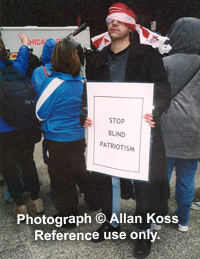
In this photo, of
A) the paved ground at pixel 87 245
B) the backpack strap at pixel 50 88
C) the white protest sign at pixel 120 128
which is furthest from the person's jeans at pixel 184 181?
the backpack strap at pixel 50 88

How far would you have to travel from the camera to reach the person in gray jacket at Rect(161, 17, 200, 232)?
1.75 metres

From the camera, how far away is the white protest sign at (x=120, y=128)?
5.13 ft

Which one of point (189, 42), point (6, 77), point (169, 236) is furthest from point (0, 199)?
point (189, 42)

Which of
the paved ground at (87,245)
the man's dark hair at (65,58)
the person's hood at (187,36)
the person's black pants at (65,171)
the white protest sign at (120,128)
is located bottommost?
the paved ground at (87,245)

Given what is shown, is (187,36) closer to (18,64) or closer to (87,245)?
(18,64)

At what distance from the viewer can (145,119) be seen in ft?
5.08

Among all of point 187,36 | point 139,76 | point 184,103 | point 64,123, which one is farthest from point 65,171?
point 187,36

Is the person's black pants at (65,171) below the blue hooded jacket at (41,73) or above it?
below

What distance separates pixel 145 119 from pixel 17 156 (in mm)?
1423

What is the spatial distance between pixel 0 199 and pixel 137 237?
1.75 m

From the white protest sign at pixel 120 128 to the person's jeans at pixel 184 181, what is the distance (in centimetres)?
52

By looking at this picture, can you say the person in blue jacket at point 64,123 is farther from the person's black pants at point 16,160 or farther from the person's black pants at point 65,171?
the person's black pants at point 16,160

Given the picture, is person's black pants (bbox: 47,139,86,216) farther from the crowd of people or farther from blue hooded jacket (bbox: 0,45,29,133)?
blue hooded jacket (bbox: 0,45,29,133)

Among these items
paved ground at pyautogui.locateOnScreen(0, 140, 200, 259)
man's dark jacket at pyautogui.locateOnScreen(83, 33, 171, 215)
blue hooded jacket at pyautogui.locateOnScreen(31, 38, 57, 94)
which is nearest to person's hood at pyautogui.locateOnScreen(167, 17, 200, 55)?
man's dark jacket at pyautogui.locateOnScreen(83, 33, 171, 215)
